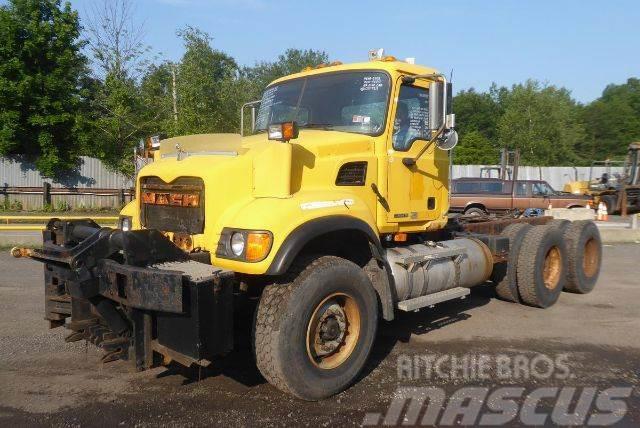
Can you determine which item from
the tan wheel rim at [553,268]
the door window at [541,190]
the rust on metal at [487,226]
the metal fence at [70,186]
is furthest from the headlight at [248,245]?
the metal fence at [70,186]

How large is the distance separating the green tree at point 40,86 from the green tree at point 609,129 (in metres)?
54.3

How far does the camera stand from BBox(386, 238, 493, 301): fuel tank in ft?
17.4

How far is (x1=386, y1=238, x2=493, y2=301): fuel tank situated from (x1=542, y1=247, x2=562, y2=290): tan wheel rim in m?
1.56

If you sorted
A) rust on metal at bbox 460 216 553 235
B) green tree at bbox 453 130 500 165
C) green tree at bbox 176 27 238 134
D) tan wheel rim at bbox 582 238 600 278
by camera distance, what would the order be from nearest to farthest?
rust on metal at bbox 460 216 553 235 → tan wheel rim at bbox 582 238 600 278 → green tree at bbox 176 27 238 134 → green tree at bbox 453 130 500 165

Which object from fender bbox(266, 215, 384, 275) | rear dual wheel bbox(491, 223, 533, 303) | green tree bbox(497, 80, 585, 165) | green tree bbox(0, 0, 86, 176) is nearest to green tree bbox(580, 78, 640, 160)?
green tree bbox(497, 80, 585, 165)

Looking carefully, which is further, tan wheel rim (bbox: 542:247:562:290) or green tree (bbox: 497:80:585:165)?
green tree (bbox: 497:80:585:165)

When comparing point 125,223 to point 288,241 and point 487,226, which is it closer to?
point 288,241

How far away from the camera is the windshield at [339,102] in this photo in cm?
536

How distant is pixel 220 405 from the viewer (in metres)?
4.27

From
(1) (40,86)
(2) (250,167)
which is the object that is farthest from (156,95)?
(2) (250,167)

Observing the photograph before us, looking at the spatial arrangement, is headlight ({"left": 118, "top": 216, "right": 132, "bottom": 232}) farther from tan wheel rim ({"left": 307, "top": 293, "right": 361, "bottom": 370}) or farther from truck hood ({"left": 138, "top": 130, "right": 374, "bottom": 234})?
tan wheel rim ({"left": 307, "top": 293, "right": 361, "bottom": 370})

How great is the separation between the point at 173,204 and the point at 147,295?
1154 millimetres

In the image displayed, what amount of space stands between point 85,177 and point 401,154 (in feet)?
71.7

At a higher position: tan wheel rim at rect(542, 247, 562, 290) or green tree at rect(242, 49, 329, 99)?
green tree at rect(242, 49, 329, 99)
